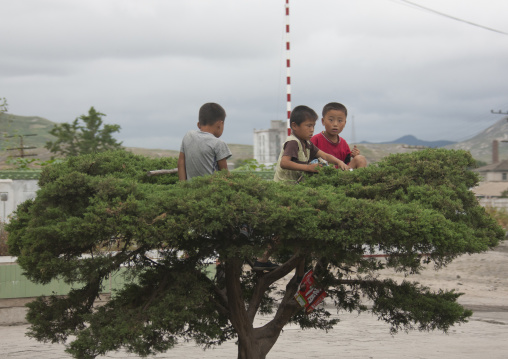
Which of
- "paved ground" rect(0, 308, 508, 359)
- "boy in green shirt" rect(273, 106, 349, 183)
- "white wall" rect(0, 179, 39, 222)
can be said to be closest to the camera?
"boy in green shirt" rect(273, 106, 349, 183)

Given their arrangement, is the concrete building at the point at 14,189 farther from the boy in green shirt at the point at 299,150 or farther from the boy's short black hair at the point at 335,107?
the boy in green shirt at the point at 299,150

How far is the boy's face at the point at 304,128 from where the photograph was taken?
5668mm

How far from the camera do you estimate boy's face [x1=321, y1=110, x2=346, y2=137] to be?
20.0ft

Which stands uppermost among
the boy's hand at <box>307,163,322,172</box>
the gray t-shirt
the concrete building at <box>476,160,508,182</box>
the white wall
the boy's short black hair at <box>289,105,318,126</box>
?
the boy's short black hair at <box>289,105,318,126</box>

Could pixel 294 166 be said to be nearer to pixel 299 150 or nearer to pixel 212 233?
pixel 299 150

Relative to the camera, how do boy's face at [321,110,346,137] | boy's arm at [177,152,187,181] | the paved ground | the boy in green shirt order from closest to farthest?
1. boy's arm at [177,152,187,181]
2. the boy in green shirt
3. boy's face at [321,110,346,137]
4. the paved ground

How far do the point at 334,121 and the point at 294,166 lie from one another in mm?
961

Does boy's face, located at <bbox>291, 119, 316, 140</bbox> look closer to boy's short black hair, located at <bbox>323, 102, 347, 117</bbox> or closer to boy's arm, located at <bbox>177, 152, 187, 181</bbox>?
boy's short black hair, located at <bbox>323, 102, 347, 117</bbox>

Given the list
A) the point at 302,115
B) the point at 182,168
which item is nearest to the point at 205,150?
the point at 182,168

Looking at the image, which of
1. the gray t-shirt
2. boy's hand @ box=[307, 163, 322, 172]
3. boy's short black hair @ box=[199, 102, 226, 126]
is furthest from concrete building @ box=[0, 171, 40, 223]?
boy's hand @ box=[307, 163, 322, 172]

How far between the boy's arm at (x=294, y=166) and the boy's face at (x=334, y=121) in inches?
33.7

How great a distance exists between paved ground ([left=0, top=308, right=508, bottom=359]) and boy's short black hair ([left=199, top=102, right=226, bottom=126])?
3094mm

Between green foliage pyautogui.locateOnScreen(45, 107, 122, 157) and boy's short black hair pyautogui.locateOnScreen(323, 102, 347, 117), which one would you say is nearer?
boy's short black hair pyautogui.locateOnScreen(323, 102, 347, 117)

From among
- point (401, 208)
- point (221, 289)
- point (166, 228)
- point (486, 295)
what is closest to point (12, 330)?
point (221, 289)
